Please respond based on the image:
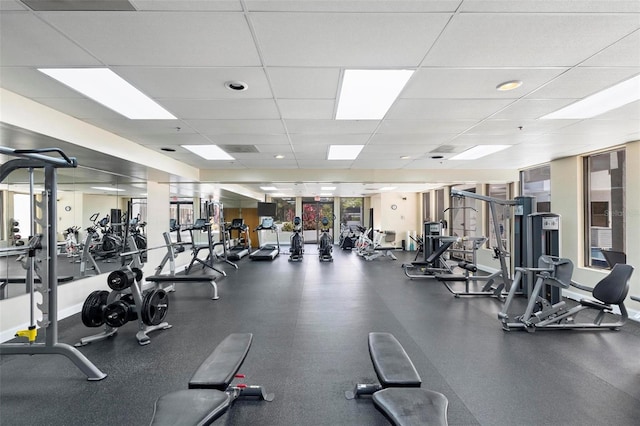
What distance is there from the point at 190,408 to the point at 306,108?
8.26 feet

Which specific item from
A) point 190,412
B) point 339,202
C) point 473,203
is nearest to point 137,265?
point 190,412

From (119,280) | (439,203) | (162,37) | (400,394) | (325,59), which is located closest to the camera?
(400,394)

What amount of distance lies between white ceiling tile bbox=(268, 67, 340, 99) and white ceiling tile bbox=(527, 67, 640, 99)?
1.78 m

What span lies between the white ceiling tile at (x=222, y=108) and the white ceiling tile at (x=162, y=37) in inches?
26.2

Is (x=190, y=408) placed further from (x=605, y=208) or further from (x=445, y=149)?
(x=605, y=208)

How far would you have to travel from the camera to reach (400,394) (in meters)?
1.59

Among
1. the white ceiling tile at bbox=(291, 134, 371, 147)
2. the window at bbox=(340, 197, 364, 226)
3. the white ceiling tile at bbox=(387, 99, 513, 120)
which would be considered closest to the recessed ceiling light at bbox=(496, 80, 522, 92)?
the white ceiling tile at bbox=(387, 99, 513, 120)

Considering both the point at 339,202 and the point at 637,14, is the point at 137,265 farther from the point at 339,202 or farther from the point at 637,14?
Result: the point at 339,202

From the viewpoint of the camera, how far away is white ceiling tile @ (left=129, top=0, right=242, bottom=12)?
1477 mm

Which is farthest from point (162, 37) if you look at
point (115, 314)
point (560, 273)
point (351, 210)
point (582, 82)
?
point (351, 210)

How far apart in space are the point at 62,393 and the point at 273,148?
11.6 ft

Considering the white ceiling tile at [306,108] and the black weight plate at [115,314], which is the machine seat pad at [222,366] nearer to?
the black weight plate at [115,314]

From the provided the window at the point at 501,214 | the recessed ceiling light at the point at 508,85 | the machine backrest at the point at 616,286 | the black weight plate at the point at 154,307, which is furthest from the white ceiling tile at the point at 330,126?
the window at the point at 501,214

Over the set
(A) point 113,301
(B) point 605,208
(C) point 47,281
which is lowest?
(A) point 113,301
